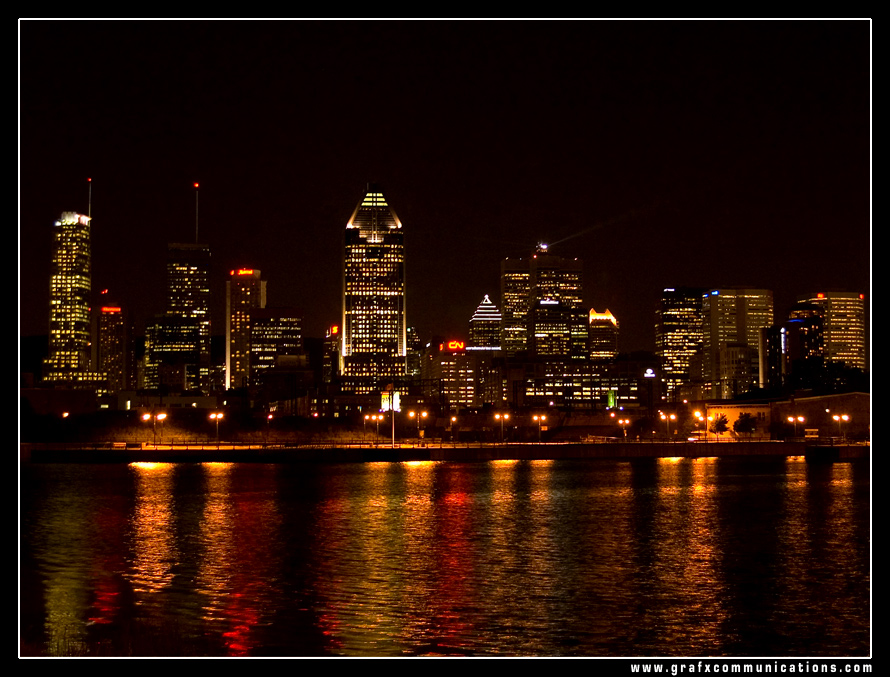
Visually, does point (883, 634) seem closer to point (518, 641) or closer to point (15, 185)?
point (518, 641)

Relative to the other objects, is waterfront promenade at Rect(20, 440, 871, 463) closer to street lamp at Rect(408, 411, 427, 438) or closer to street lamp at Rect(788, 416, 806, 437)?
street lamp at Rect(788, 416, 806, 437)

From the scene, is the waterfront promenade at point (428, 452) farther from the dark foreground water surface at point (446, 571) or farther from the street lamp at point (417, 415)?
the street lamp at point (417, 415)

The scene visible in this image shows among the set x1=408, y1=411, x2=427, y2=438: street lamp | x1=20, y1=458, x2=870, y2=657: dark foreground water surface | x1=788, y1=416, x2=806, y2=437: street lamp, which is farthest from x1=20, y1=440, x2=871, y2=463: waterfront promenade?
x1=408, y1=411, x2=427, y2=438: street lamp

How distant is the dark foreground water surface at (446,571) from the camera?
20.5 metres

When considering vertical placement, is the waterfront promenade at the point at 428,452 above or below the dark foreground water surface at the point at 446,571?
below

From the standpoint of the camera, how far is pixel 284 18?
16.6 m

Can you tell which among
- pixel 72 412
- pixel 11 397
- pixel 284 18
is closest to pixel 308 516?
pixel 11 397

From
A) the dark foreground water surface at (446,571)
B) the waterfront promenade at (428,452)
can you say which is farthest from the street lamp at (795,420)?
the dark foreground water surface at (446,571)

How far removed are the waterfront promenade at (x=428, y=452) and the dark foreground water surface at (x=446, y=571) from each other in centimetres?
2912

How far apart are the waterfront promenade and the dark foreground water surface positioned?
29118 mm

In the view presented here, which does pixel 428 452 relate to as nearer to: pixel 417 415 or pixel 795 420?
pixel 795 420

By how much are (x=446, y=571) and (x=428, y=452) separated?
5680 cm

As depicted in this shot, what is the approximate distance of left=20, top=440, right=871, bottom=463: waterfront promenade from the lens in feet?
274

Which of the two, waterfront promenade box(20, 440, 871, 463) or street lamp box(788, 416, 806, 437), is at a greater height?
street lamp box(788, 416, 806, 437)
